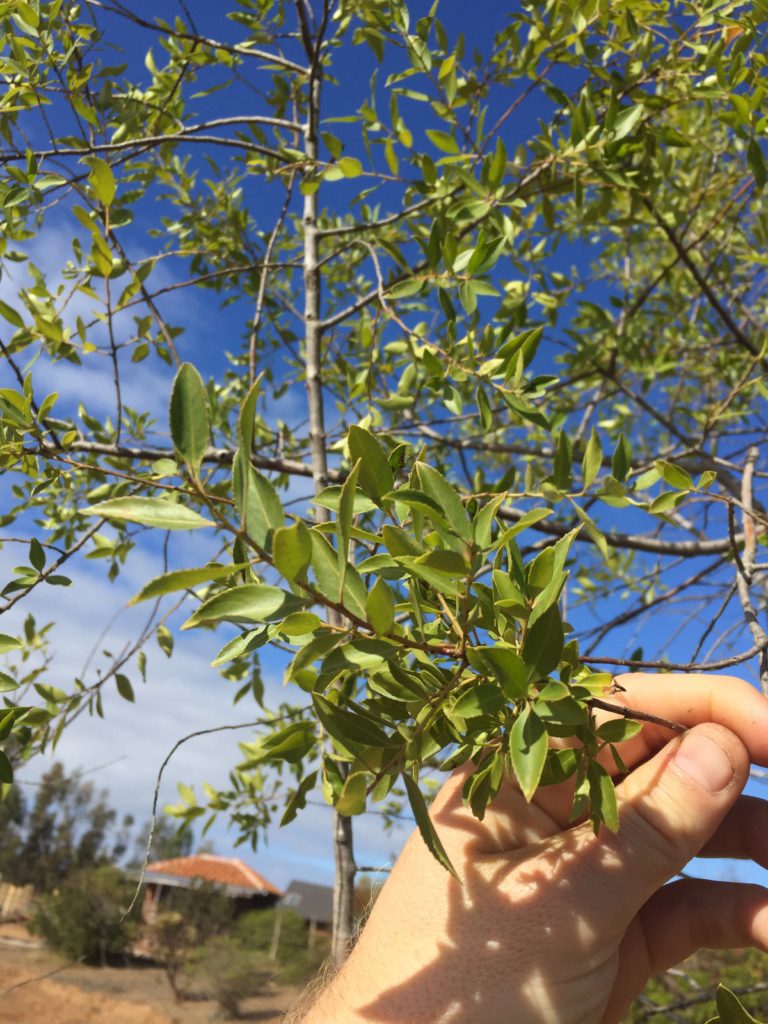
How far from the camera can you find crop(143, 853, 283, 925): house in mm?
31141

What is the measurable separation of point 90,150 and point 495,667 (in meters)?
1.55

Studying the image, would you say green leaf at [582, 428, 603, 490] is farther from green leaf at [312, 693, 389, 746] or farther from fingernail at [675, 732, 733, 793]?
green leaf at [312, 693, 389, 746]

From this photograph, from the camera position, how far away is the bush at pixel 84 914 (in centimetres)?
2523

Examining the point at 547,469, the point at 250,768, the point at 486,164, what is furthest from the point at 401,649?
the point at 547,469

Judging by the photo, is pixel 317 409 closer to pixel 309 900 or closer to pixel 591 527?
pixel 591 527

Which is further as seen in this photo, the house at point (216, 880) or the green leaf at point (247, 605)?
the house at point (216, 880)

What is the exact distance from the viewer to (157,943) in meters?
26.6

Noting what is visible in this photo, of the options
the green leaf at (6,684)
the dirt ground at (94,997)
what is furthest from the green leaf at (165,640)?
the dirt ground at (94,997)

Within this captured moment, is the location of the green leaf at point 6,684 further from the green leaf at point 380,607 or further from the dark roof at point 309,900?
the dark roof at point 309,900

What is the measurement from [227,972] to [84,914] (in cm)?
563

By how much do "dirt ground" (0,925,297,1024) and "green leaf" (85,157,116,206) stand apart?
22.0 m

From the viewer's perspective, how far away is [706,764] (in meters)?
0.96

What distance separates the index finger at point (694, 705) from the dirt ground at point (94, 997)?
21.7 m

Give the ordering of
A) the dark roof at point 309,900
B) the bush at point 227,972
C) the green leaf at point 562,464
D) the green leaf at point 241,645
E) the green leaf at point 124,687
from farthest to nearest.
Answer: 1. the dark roof at point 309,900
2. the bush at point 227,972
3. the green leaf at point 124,687
4. the green leaf at point 562,464
5. the green leaf at point 241,645
